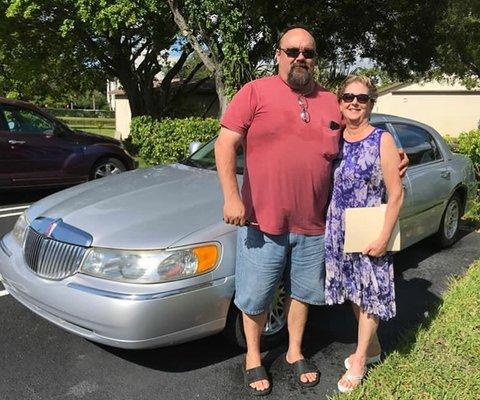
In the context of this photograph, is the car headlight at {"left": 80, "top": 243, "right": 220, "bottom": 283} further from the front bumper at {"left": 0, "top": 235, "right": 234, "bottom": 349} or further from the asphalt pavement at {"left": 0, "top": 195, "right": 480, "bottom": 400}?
the asphalt pavement at {"left": 0, "top": 195, "right": 480, "bottom": 400}

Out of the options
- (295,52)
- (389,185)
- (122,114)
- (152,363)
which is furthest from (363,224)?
(122,114)

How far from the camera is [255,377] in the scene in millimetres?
3109

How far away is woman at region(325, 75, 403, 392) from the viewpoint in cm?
283

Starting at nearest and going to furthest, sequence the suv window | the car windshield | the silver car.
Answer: the silver car
the car windshield
the suv window

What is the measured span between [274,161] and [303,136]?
20 centimetres

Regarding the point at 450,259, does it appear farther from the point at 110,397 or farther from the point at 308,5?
the point at 308,5

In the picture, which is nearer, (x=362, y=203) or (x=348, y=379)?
(x=362, y=203)

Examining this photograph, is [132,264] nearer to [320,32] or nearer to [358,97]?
[358,97]

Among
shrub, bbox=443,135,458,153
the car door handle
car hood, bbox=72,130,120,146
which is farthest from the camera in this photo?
car hood, bbox=72,130,120,146

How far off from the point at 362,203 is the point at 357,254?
0.93ft

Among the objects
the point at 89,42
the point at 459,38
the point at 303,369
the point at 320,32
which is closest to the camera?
the point at 303,369

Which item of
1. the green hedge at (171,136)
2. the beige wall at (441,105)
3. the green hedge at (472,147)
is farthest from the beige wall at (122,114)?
the green hedge at (472,147)

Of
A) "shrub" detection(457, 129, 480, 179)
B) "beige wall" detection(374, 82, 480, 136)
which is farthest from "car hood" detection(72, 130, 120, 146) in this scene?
"beige wall" detection(374, 82, 480, 136)

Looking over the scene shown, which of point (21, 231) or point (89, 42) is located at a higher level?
point (89, 42)
